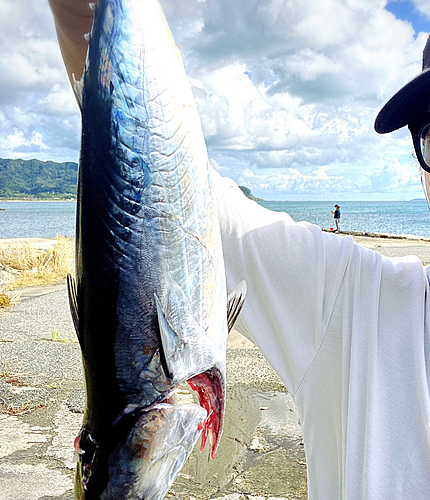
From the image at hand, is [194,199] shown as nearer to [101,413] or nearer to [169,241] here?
[169,241]

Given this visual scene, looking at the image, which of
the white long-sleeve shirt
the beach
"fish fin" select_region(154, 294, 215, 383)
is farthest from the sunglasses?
the beach

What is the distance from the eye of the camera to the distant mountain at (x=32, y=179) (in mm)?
127494

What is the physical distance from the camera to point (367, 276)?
1.47m

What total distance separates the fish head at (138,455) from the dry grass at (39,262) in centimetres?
1224

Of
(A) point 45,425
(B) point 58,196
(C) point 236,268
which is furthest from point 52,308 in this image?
(B) point 58,196

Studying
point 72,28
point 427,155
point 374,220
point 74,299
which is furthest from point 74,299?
point 374,220

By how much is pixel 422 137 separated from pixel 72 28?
3.98ft

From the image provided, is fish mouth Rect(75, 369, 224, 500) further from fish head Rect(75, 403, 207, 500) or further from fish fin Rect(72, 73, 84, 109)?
fish fin Rect(72, 73, 84, 109)

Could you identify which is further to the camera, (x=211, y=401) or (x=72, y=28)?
(x=72, y=28)

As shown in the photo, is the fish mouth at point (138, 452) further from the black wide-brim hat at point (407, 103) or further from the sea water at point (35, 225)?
the sea water at point (35, 225)

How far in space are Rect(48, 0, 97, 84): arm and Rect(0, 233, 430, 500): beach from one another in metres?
3.05

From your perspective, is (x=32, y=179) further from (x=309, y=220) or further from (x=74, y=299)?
(x=74, y=299)

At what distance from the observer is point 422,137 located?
1634 millimetres

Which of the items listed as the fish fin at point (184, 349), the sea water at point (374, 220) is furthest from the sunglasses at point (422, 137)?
the sea water at point (374, 220)
